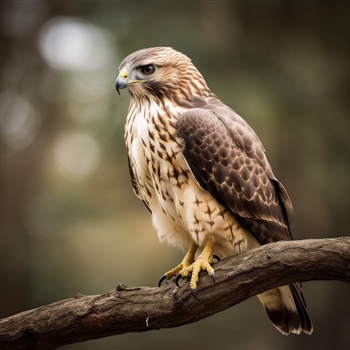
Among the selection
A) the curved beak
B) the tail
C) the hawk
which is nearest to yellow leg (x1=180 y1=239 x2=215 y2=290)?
the hawk

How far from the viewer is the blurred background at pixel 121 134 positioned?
11523 mm

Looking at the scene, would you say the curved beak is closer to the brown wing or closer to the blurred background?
the brown wing

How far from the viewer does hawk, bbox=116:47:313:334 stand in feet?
Result: 15.7

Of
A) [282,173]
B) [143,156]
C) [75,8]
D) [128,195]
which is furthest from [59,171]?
[143,156]

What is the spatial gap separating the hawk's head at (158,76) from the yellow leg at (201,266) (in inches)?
39.4

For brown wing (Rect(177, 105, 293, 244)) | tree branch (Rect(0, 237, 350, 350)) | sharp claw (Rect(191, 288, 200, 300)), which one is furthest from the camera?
brown wing (Rect(177, 105, 293, 244))

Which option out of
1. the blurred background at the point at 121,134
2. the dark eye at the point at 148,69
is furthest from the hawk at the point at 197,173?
the blurred background at the point at 121,134

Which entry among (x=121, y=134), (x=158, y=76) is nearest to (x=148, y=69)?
(x=158, y=76)

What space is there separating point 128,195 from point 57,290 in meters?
2.25

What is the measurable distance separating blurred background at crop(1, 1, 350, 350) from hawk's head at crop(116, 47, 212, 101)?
5.82 meters

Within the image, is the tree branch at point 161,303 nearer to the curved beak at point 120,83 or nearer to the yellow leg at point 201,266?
the yellow leg at point 201,266

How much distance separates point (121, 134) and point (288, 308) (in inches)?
252

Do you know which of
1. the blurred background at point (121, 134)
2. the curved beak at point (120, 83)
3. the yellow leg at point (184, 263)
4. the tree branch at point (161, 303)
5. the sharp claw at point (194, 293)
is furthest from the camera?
the blurred background at point (121, 134)

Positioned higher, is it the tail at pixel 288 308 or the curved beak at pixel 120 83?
the curved beak at pixel 120 83
